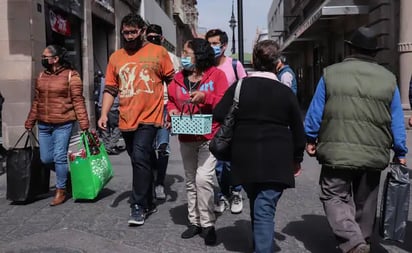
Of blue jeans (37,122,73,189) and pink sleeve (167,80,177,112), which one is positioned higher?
pink sleeve (167,80,177,112)

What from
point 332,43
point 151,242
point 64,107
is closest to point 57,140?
point 64,107

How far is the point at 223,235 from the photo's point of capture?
4.92 m

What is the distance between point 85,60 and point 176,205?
8.26 m

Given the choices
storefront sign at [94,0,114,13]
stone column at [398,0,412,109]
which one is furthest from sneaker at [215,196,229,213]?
storefront sign at [94,0,114,13]

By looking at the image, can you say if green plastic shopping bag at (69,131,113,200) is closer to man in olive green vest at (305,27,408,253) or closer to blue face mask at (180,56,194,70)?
blue face mask at (180,56,194,70)

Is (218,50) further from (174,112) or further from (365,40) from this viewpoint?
(365,40)

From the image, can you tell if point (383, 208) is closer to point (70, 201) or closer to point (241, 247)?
point (241, 247)

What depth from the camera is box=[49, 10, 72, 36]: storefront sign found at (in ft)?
37.2

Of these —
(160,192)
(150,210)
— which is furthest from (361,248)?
(160,192)

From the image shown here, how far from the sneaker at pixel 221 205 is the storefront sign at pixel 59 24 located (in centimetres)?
711

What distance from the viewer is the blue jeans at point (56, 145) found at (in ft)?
19.9

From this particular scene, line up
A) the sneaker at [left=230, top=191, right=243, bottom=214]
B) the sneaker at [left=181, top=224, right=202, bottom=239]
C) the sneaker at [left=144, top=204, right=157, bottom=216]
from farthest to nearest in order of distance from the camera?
the sneaker at [left=230, top=191, right=243, bottom=214]
the sneaker at [left=144, top=204, right=157, bottom=216]
the sneaker at [left=181, top=224, right=202, bottom=239]

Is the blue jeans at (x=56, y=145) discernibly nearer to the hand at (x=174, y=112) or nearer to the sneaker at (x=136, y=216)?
the sneaker at (x=136, y=216)

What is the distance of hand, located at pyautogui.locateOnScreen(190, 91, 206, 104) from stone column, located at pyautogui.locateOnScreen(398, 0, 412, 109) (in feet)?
34.6
